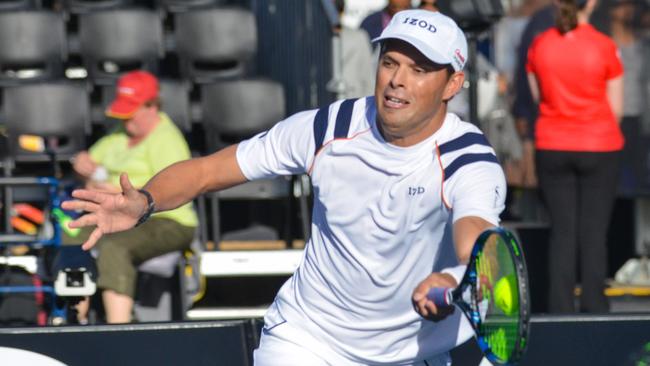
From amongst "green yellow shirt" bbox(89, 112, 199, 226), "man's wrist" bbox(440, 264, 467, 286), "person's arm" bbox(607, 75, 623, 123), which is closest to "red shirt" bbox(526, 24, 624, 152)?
"person's arm" bbox(607, 75, 623, 123)

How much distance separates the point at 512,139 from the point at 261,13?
255 cm

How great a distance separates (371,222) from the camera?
4.80 metres

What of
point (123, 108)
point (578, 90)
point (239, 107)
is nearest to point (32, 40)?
point (239, 107)

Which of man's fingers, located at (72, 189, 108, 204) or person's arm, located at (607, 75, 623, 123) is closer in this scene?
man's fingers, located at (72, 189, 108, 204)

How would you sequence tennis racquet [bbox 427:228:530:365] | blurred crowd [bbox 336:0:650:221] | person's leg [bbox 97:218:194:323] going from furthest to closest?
blurred crowd [bbox 336:0:650:221], person's leg [bbox 97:218:194:323], tennis racquet [bbox 427:228:530:365]

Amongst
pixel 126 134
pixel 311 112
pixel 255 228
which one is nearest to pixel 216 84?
pixel 255 228

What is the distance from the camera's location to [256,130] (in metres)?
10.9

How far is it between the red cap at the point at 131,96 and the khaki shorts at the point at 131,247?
0.68 metres

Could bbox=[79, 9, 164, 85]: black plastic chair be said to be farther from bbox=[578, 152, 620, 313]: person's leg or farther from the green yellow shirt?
bbox=[578, 152, 620, 313]: person's leg

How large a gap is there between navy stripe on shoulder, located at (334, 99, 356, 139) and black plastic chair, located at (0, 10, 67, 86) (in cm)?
651

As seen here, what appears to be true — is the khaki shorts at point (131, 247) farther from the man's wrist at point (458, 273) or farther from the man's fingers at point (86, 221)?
the man's wrist at point (458, 273)

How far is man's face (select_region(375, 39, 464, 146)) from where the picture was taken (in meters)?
4.70

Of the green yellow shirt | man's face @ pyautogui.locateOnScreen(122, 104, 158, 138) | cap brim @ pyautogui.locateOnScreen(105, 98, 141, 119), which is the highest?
cap brim @ pyautogui.locateOnScreen(105, 98, 141, 119)

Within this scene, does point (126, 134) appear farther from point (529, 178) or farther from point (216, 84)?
point (529, 178)
